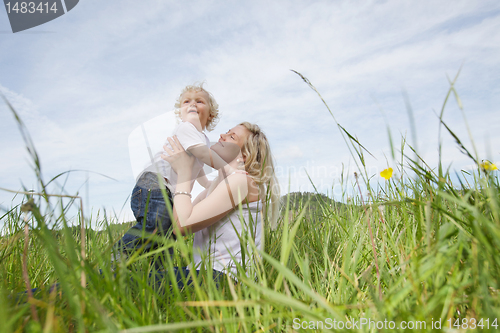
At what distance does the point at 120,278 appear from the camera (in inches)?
30.0

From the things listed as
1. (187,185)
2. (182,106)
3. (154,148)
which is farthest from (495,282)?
(182,106)

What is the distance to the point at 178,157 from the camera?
9.38ft

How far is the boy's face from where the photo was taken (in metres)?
Result: 3.73

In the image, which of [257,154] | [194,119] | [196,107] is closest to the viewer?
[257,154]

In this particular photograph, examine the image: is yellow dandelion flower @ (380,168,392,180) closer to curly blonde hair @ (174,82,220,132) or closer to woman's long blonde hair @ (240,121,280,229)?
woman's long blonde hair @ (240,121,280,229)

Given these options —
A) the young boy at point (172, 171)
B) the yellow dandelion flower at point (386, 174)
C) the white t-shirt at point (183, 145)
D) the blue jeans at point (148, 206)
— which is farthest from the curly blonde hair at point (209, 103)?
the yellow dandelion flower at point (386, 174)

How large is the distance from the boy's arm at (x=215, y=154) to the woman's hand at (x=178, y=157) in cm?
8

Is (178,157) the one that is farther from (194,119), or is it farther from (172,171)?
(194,119)

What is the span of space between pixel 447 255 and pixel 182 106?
3.68 m

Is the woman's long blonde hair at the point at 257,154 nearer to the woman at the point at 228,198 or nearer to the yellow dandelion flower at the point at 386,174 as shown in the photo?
the woman at the point at 228,198

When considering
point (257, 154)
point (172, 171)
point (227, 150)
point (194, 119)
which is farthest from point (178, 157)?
point (194, 119)

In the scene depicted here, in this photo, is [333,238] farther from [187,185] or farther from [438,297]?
[438,297]

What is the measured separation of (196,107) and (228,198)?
2.13 m

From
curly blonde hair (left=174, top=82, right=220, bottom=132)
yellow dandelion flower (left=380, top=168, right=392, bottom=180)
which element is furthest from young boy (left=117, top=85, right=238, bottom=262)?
yellow dandelion flower (left=380, top=168, right=392, bottom=180)
